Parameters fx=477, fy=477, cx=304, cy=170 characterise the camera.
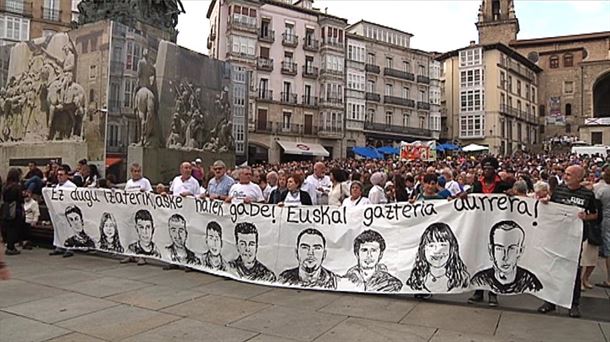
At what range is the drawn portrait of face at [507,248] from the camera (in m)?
5.73

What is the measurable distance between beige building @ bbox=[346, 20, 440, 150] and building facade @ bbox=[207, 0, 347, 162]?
79.7 inches

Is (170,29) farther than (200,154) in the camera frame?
No

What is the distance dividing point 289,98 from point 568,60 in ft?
159

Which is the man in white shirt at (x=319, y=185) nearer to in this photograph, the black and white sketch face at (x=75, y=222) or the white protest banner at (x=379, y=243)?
the white protest banner at (x=379, y=243)

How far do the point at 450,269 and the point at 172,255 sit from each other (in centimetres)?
459

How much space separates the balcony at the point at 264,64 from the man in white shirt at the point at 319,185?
1433 inches

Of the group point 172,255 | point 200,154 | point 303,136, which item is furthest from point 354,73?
point 172,255

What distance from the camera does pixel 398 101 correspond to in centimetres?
5384

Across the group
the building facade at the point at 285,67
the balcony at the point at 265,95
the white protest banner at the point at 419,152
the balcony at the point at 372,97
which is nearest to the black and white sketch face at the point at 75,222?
the white protest banner at the point at 419,152

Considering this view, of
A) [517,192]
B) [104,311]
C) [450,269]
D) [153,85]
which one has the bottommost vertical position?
[104,311]

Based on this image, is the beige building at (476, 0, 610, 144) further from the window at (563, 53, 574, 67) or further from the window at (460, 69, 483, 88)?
the window at (460, 69, 483, 88)

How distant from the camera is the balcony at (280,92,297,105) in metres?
45.7

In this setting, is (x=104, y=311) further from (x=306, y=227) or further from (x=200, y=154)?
(x=200, y=154)

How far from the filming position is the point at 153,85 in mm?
18828
